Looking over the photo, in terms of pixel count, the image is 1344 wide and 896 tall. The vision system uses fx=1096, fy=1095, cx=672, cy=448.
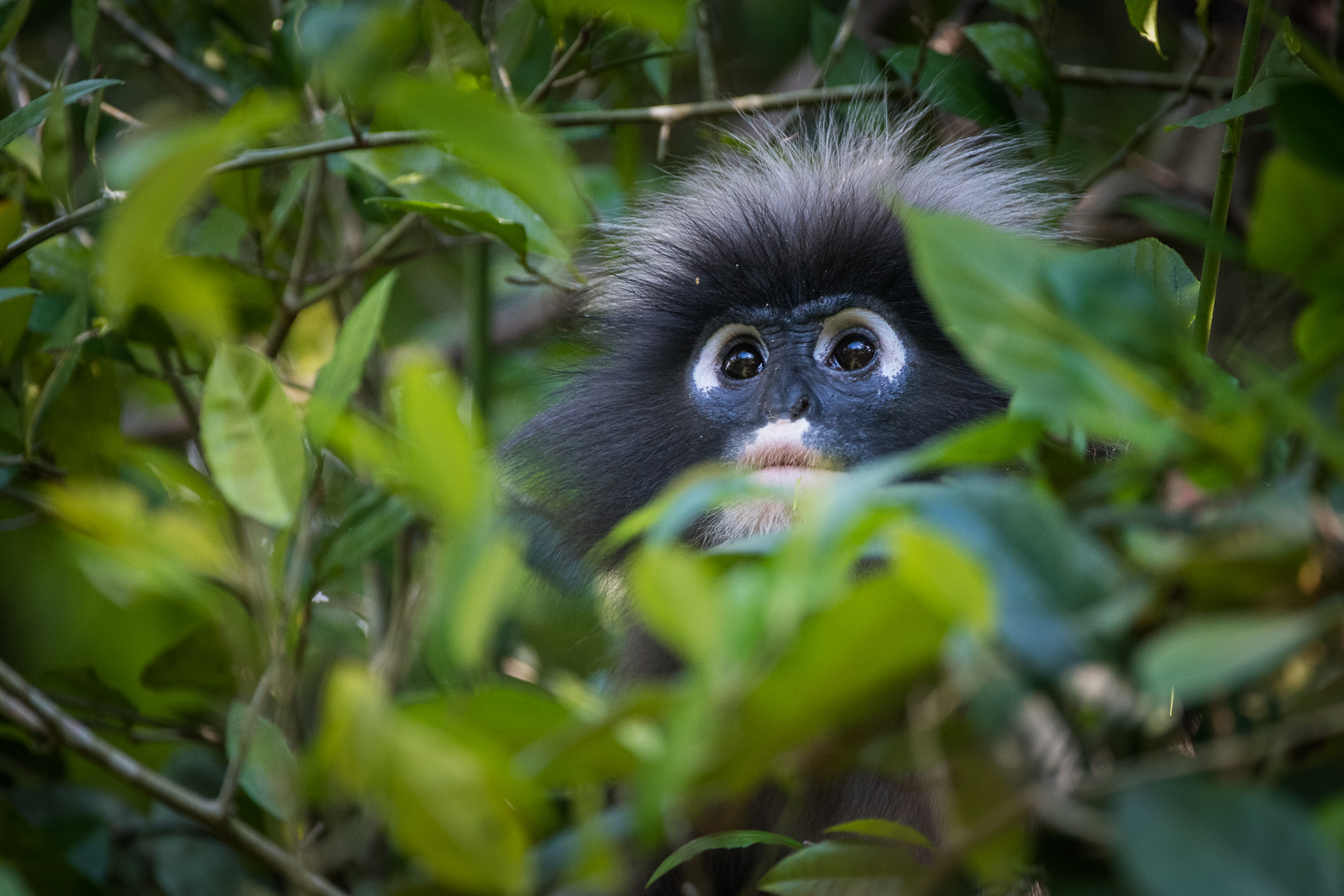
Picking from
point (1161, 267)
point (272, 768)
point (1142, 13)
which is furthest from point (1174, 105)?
point (272, 768)

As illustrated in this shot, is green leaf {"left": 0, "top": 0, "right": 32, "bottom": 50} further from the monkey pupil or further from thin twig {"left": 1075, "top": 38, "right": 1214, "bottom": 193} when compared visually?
thin twig {"left": 1075, "top": 38, "right": 1214, "bottom": 193}

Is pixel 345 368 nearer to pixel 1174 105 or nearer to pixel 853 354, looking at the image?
pixel 853 354

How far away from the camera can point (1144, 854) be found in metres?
0.48

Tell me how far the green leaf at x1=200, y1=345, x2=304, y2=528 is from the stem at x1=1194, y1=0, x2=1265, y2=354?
0.84 m

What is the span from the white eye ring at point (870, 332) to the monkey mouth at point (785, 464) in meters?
0.25

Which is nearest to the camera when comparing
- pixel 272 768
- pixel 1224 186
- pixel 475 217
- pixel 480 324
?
pixel 272 768

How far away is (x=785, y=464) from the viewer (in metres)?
1.59

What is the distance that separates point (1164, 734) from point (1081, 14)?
9.61 ft

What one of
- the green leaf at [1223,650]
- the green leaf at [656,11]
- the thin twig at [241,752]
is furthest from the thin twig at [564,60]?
the green leaf at [1223,650]

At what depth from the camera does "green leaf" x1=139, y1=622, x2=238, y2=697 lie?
5.20 ft

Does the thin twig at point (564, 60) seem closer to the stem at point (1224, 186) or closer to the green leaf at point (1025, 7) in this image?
the green leaf at point (1025, 7)

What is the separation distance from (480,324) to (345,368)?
135 cm

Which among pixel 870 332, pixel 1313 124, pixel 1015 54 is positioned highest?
pixel 1015 54

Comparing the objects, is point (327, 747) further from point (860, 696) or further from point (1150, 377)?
point (1150, 377)
